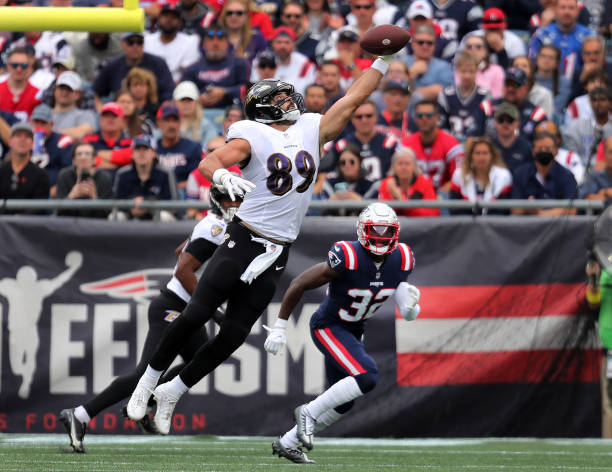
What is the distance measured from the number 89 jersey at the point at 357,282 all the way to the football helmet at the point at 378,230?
8 cm

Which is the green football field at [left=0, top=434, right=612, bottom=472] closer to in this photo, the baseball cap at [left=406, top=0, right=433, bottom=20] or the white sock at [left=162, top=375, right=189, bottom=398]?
the white sock at [left=162, top=375, right=189, bottom=398]

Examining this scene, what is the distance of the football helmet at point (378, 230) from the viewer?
290 inches

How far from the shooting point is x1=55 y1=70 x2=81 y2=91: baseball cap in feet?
37.0

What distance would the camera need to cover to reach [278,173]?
22.8 ft

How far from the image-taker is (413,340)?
30.2 ft

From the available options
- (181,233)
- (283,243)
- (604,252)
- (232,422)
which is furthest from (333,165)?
(604,252)

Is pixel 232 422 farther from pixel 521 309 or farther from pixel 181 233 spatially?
pixel 521 309

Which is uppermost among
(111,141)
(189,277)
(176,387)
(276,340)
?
(111,141)

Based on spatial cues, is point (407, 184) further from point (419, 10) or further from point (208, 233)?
point (419, 10)

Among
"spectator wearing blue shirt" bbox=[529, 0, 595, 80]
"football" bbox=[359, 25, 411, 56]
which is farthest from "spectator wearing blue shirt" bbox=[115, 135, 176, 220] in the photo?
"spectator wearing blue shirt" bbox=[529, 0, 595, 80]

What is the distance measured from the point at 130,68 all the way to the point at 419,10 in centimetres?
291

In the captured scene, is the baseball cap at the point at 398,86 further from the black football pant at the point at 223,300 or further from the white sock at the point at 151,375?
the white sock at the point at 151,375

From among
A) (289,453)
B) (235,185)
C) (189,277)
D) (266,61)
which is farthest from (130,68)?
(235,185)

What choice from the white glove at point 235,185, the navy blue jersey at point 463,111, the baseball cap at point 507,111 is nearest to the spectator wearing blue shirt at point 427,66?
the navy blue jersey at point 463,111
